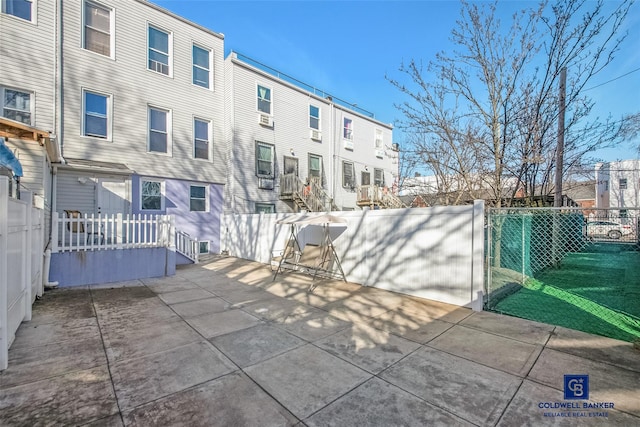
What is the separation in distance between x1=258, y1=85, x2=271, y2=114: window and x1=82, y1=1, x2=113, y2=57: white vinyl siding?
609 centimetres

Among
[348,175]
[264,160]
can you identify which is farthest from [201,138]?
[348,175]

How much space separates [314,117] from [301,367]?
15.7m

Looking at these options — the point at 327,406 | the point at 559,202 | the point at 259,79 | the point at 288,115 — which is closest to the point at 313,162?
the point at 288,115

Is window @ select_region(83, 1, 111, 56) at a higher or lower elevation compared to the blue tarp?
higher

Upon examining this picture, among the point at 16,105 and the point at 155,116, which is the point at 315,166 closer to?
the point at 155,116

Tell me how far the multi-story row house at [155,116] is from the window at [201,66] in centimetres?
5

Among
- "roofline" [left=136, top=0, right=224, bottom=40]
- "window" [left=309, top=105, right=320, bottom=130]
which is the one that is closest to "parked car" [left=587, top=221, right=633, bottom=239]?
"window" [left=309, top=105, right=320, bottom=130]

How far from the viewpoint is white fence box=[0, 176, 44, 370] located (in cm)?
299

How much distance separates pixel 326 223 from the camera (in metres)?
6.89

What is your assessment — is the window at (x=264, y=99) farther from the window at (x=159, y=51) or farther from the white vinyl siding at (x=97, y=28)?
the white vinyl siding at (x=97, y=28)

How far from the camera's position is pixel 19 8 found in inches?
352

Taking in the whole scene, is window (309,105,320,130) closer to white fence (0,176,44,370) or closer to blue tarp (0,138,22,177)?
blue tarp (0,138,22,177)

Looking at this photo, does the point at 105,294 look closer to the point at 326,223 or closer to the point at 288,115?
the point at 326,223

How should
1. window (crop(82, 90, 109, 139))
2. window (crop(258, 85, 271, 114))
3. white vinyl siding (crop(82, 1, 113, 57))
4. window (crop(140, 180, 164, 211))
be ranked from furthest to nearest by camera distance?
1. window (crop(258, 85, 271, 114))
2. window (crop(140, 180, 164, 211))
3. white vinyl siding (crop(82, 1, 113, 57))
4. window (crop(82, 90, 109, 139))
